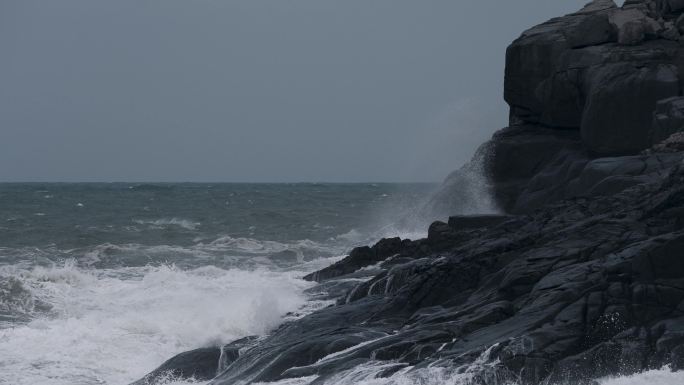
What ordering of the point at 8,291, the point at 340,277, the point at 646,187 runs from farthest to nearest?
the point at 8,291 < the point at 340,277 < the point at 646,187

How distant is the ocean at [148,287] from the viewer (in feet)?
49.6

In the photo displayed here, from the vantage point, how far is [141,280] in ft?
77.0

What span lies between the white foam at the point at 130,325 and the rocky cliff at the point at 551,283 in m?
1.34

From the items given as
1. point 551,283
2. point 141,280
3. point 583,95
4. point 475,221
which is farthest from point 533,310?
point 141,280

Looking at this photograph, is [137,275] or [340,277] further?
[137,275]

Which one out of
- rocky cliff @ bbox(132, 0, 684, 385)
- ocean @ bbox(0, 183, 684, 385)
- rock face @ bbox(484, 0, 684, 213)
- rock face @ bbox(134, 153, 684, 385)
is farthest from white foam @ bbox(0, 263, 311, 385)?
rock face @ bbox(484, 0, 684, 213)

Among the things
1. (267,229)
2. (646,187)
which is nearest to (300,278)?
(646,187)

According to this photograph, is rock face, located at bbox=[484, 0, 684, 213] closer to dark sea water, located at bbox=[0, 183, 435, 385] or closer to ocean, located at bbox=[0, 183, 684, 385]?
ocean, located at bbox=[0, 183, 684, 385]

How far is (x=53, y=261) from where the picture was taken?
28.2 meters

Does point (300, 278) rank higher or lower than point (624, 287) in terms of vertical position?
lower

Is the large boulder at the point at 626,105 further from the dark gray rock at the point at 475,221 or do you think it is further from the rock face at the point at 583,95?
the dark gray rock at the point at 475,221

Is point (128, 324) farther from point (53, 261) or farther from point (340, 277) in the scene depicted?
point (53, 261)

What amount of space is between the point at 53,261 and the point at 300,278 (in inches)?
393

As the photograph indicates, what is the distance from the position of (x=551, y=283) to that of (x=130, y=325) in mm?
8367
